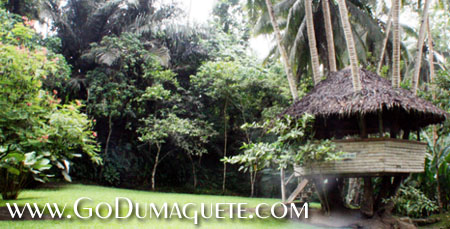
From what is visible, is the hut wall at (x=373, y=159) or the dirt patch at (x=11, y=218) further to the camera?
the hut wall at (x=373, y=159)

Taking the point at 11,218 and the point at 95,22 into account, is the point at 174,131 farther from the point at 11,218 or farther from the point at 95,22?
the point at 11,218

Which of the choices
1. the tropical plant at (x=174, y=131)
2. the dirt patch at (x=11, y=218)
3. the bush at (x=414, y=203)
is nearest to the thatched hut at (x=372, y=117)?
the bush at (x=414, y=203)

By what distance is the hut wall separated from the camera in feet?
21.6

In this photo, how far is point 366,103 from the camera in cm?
660

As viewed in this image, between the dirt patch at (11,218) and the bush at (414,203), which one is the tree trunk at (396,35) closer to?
the bush at (414,203)

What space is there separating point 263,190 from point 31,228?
34.3 ft

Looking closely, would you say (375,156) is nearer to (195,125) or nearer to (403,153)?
(403,153)

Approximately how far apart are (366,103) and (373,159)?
1.02 metres

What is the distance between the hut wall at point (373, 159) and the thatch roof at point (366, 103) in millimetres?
574

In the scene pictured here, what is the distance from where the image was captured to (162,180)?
43.7 feet

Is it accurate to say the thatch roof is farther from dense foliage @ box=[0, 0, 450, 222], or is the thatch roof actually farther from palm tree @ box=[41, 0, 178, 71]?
palm tree @ box=[41, 0, 178, 71]

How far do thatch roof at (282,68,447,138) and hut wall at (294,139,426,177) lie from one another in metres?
0.57

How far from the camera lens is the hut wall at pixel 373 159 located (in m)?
6.59

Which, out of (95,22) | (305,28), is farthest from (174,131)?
(305,28)
